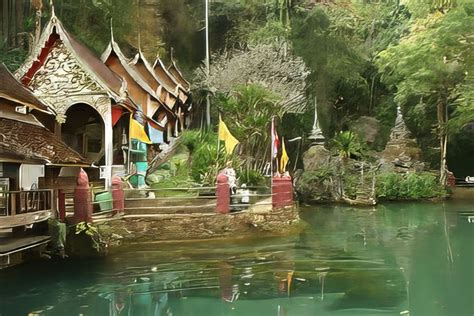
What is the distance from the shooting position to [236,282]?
10820mm

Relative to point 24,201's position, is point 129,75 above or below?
above

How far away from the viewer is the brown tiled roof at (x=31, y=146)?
37.6 feet

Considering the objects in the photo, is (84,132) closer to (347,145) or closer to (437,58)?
(347,145)

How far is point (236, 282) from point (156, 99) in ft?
56.0

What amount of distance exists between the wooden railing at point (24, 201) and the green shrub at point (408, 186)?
20726mm

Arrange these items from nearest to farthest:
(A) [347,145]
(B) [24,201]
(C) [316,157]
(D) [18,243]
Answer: (D) [18,243], (B) [24,201], (A) [347,145], (C) [316,157]

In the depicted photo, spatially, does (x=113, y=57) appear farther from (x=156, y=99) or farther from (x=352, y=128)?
(x=352, y=128)

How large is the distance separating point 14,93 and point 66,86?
16.5 ft

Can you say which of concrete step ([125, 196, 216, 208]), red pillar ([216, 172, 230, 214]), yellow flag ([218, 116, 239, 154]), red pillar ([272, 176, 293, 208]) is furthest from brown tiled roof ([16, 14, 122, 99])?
red pillar ([272, 176, 293, 208])

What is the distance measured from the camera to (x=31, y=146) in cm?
1228

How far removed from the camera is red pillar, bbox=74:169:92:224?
13883 mm

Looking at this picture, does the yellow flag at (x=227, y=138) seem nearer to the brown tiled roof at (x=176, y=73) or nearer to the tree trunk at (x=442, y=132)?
the tree trunk at (x=442, y=132)

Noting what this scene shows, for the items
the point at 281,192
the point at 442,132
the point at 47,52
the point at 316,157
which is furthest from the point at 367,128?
the point at 47,52

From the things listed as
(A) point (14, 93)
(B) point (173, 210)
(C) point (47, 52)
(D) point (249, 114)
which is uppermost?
(C) point (47, 52)
